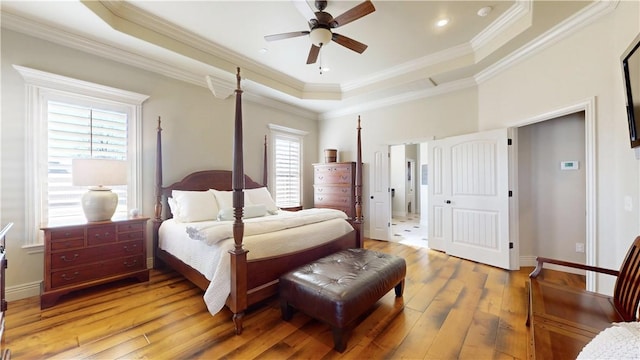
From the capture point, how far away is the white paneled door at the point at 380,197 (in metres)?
4.98

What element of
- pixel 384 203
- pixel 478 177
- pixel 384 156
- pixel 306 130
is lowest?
pixel 384 203

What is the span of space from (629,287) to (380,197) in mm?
3654

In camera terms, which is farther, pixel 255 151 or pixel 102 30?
pixel 255 151

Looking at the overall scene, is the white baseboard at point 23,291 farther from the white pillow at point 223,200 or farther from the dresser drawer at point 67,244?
the white pillow at point 223,200

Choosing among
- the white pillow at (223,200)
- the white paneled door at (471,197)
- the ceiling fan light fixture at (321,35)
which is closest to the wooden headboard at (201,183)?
the white pillow at (223,200)

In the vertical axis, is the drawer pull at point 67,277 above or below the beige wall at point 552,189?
below

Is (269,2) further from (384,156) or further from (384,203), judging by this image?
(384,203)

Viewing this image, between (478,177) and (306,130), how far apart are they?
11.7ft

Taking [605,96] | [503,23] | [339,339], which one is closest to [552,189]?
[605,96]

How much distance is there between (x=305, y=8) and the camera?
7.95 feet

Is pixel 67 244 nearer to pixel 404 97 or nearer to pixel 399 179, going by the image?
pixel 404 97

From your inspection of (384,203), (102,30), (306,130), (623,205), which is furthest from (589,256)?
(102,30)

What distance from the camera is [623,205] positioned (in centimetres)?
208

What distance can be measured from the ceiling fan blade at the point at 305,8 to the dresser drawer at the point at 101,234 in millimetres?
3068
